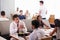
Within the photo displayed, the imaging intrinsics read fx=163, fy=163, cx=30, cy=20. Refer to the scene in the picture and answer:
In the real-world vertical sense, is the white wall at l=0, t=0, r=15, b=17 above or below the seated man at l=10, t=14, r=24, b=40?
above

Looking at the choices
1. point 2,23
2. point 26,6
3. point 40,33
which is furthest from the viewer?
point 26,6

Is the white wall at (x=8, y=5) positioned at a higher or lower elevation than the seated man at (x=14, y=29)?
higher

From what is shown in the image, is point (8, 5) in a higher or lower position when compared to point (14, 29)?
higher

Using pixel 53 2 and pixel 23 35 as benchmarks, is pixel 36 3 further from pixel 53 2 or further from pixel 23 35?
pixel 23 35

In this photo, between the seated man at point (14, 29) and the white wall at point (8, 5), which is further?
the white wall at point (8, 5)

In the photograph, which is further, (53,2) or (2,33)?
(53,2)

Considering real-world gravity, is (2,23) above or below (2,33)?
above

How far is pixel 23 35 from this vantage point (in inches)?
169

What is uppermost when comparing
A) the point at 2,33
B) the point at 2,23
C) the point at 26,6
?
the point at 26,6

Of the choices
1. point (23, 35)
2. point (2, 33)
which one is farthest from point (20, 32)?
point (2, 33)

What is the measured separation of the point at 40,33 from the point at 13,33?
1.31 m

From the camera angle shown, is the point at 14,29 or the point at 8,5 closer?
the point at 14,29

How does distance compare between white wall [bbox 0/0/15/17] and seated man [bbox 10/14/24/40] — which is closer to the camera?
seated man [bbox 10/14/24/40]

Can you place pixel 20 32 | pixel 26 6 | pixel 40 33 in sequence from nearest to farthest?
1. pixel 40 33
2. pixel 20 32
3. pixel 26 6
